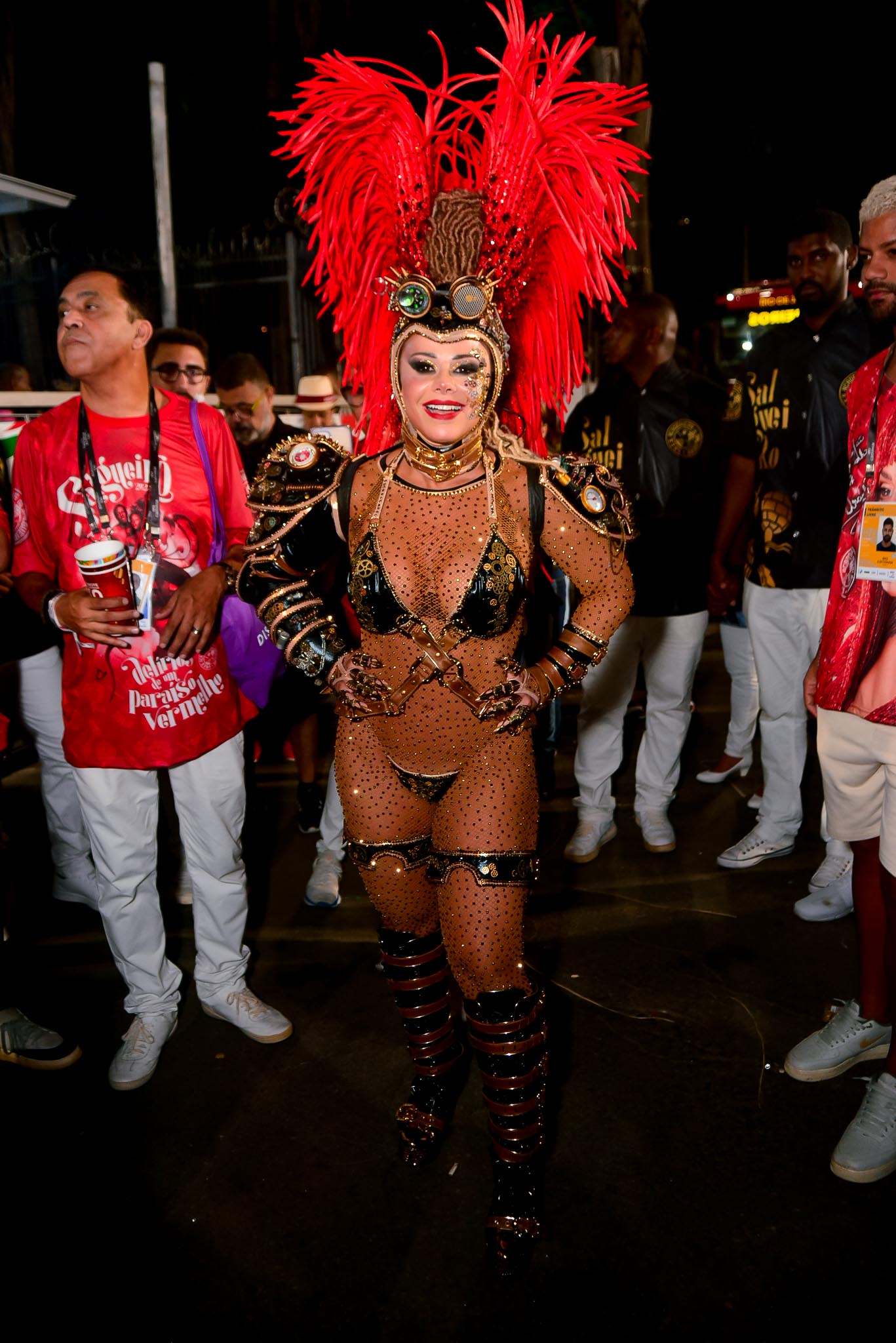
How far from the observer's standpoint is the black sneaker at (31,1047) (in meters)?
3.00

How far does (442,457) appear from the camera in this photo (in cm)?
215

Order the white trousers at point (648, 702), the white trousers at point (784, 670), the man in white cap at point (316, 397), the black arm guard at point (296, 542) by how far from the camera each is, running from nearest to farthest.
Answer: the black arm guard at point (296, 542), the white trousers at point (784, 670), the white trousers at point (648, 702), the man in white cap at point (316, 397)

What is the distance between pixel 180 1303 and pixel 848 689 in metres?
2.27

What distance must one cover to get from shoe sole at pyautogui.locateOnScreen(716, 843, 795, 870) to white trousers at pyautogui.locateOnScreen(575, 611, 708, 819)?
39 centimetres

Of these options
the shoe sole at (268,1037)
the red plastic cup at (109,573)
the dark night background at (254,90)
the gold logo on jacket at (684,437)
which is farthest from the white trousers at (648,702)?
the dark night background at (254,90)

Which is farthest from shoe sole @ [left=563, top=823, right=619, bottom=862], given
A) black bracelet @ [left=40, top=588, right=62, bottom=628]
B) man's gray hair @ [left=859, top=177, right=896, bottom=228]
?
man's gray hair @ [left=859, top=177, right=896, bottom=228]

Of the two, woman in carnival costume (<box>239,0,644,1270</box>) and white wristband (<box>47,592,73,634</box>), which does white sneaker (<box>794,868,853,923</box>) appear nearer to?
woman in carnival costume (<box>239,0,644,1270</box>)

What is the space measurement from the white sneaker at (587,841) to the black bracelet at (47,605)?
2545 mm

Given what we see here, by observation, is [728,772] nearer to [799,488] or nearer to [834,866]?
[834,866]

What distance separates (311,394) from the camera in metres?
6.82

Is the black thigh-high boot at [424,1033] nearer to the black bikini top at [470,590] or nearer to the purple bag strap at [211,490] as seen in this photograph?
the black bikini top at [470,590]

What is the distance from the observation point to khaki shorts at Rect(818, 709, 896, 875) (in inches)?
99.1

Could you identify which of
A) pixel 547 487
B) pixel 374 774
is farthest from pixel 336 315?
pixel 374 774

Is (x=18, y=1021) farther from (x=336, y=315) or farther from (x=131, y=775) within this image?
(x=336, y=315)
